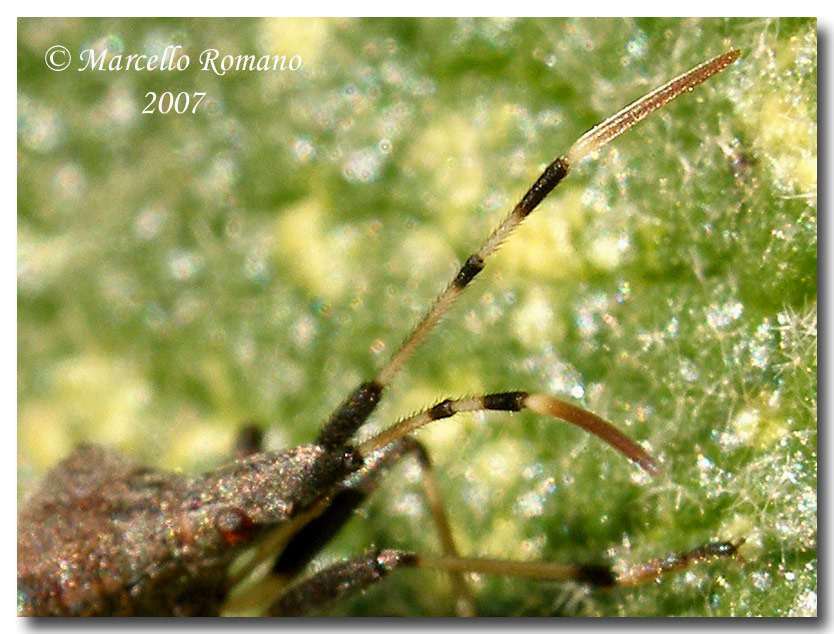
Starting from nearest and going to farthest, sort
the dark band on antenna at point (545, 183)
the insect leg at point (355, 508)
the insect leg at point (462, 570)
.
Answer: the dark band on antenna at point (545, 183), the insect leg at point (462, 570), the insect leg at point (355, 508)

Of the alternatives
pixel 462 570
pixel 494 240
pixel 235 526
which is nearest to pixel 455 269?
pixel 494 240

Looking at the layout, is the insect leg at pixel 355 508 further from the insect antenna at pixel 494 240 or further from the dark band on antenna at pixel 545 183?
the dark band on antenna at pixel 545 183

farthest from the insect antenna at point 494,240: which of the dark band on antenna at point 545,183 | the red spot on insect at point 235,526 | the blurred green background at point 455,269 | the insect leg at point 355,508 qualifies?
the blurred green background at point 455,269

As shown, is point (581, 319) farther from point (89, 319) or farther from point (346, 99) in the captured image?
point (89, 319)

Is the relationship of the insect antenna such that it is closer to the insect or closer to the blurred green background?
the insect

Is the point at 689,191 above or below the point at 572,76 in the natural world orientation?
below
